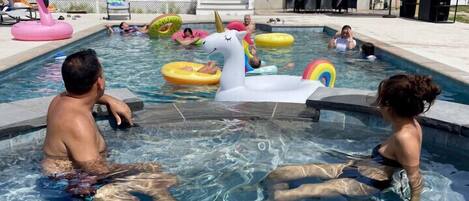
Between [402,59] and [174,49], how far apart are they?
5.34 m

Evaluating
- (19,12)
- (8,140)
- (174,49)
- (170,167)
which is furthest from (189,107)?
(19,12)

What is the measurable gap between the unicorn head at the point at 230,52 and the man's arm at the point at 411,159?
127 inches

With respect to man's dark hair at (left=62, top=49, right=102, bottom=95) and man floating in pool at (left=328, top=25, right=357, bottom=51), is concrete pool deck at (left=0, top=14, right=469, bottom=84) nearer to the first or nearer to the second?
man floating in pool at (left=328, top=25, right=357, bottom=51)

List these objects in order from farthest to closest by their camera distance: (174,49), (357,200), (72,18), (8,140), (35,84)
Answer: (72,18), (174,49), (35,84), (8,140), (357,200)

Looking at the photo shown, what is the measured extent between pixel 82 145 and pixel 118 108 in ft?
4.40

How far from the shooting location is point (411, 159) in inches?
134

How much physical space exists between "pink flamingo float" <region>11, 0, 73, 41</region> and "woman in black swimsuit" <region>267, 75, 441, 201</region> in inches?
395

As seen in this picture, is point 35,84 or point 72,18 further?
point 72,18

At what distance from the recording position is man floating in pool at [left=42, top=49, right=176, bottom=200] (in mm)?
3340

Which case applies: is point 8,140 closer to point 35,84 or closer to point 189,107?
point 189,107

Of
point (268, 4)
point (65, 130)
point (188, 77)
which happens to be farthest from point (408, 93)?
point (268, 4)

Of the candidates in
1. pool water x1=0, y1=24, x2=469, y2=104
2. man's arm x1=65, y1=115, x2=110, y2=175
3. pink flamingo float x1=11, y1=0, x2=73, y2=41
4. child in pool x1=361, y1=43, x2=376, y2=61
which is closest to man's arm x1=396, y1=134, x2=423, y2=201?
man's arm x1=65, y1=115, x2=110, y2=175

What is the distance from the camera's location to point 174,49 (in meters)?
12.1

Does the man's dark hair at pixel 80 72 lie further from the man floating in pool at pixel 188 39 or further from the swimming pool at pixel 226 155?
the man floating in pool at pixel 188 39
